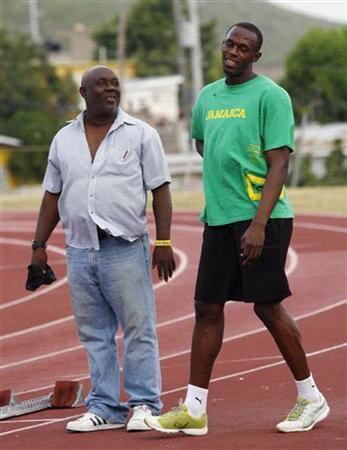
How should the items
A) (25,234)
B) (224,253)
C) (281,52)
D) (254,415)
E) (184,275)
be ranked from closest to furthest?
1. (224,253)
2. (254,415)
3. (184,275)
4. (25,234)
5. (281,52)

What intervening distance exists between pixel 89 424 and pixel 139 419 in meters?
0.29

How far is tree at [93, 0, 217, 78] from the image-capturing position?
9900 centimetres

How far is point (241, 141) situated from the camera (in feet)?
25.0

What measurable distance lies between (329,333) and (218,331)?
4145mm

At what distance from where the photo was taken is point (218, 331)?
793 cm

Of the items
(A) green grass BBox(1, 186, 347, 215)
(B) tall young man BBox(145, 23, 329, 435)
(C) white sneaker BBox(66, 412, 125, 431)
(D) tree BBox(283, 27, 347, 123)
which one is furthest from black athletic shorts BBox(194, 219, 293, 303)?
(D) tree BBox(283, 27, 347, 123)

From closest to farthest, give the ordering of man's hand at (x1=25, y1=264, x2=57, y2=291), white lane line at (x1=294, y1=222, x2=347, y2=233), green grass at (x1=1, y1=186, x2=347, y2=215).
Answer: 1. man's hand at (x1=25, y1=264, x2=57, y2=291)
2. white lane line at (x1=294, y1=222, x2=347, y2=233)
3. green grass at (x1=1, y1=186, x2=347, y2=215)

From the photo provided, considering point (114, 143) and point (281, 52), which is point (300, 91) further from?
point (281, 52)

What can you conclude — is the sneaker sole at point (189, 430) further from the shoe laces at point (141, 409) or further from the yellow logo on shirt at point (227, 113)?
the yellow logo on shirt at point (227, 113)

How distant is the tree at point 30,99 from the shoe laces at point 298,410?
50996 millimetres

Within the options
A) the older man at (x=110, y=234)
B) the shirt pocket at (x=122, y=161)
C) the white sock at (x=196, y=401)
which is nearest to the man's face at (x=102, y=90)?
the older man at (x=110, y=234)

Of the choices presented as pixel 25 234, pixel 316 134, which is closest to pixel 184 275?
pixel 25 234

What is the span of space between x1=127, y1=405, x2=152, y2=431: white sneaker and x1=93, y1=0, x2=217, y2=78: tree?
90.5 meters

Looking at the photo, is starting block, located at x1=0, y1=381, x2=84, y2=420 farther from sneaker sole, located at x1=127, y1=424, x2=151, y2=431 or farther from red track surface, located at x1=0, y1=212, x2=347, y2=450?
sneaker sole, located at x1=127, y1=424, x2=151, y2=431
